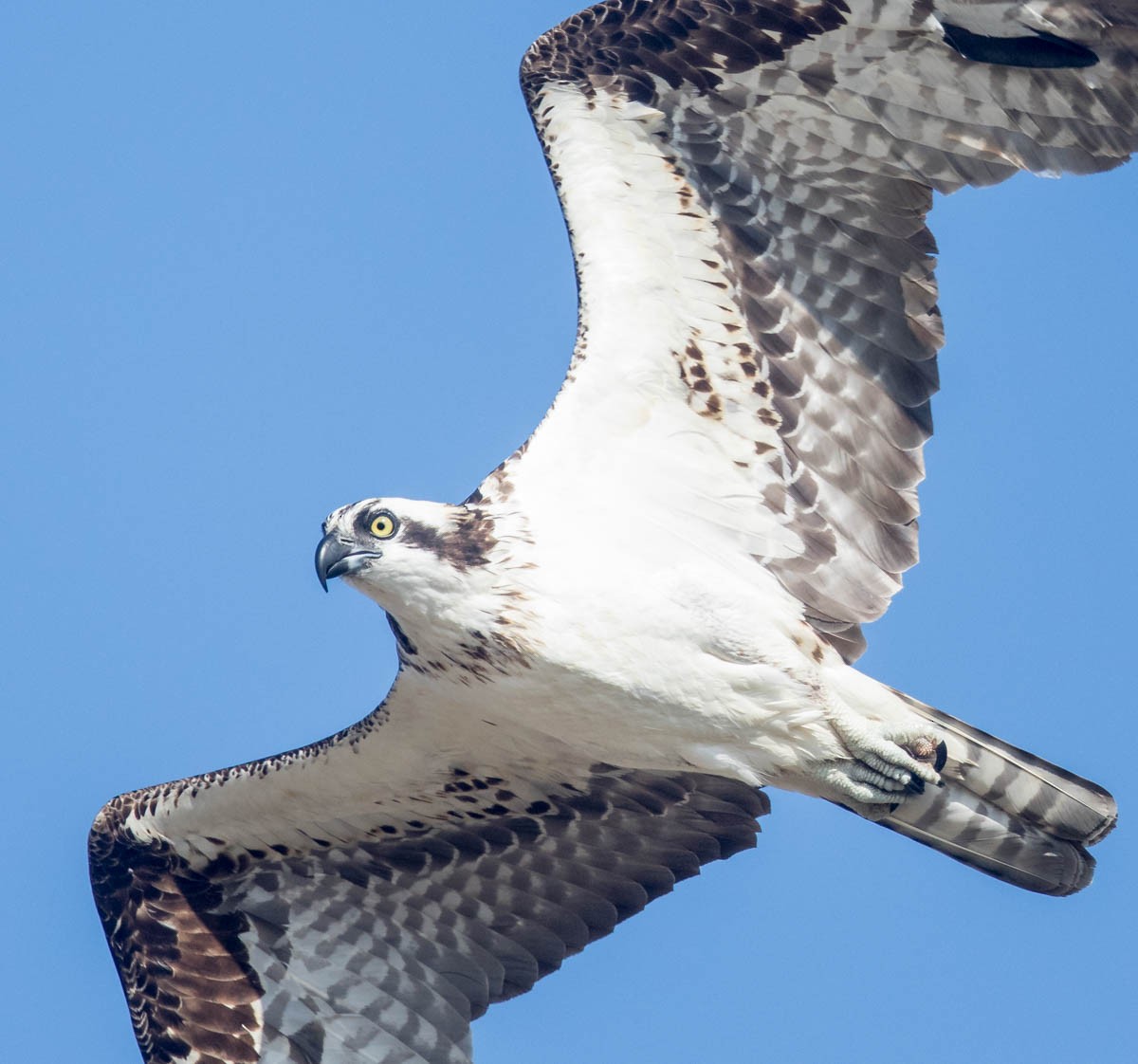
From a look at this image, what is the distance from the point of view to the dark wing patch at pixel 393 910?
1265cm

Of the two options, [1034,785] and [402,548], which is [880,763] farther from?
[402,548]

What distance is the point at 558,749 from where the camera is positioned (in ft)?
40.3

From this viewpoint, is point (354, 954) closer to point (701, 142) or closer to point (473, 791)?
point (473, 791)

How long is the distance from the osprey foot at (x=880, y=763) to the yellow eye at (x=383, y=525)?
2.42 m

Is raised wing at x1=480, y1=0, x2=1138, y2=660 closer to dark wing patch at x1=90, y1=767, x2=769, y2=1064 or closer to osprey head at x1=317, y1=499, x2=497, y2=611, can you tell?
osprey head at x1=317, y1=499, x2=497, y2=611

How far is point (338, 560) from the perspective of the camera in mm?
11023

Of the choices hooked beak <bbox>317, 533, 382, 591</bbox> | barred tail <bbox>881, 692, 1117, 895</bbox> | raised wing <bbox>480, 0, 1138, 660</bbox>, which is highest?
raised wing <bbox>480, 0, 1138, 660</bbox>

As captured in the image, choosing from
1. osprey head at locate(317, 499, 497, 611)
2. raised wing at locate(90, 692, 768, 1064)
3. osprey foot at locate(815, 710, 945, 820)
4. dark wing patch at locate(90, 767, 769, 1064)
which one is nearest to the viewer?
osprey head at locate(317, 499, 497, 611)

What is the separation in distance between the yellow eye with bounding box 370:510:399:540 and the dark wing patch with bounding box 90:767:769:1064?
82.4 inches

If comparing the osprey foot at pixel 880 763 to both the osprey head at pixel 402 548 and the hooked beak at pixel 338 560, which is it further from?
the hooked beak at pixel 338 560

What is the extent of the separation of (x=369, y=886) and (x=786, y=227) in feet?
14.9

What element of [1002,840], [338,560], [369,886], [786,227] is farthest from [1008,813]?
[369,886]

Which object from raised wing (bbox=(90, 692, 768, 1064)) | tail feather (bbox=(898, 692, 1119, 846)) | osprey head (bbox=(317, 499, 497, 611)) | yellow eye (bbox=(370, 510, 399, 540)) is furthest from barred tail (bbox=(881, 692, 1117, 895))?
yellow eye (bbox=(370, 510, 399, 540))

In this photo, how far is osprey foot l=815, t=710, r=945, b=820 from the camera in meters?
11.4
